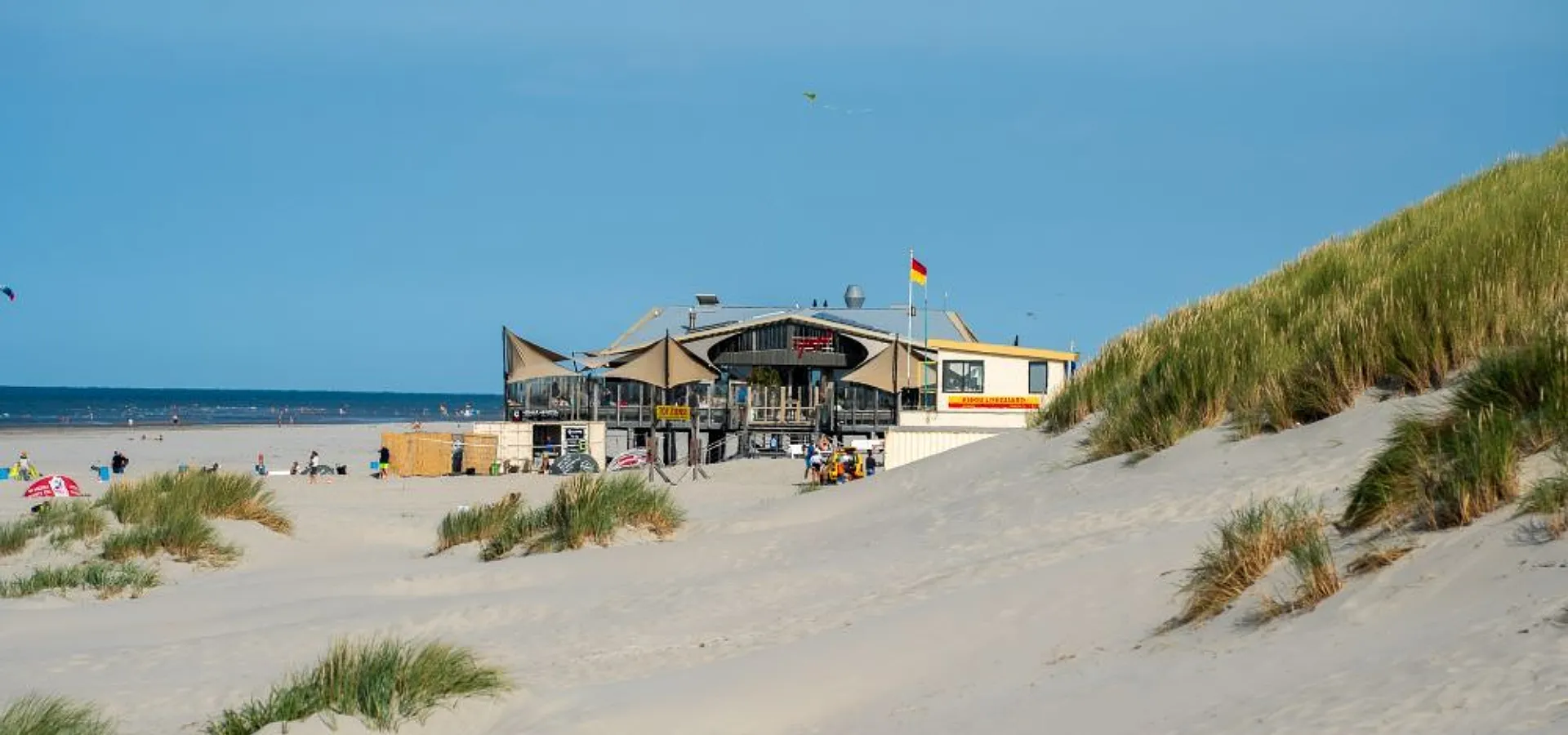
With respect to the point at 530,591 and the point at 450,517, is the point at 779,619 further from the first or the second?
the point at 450,517

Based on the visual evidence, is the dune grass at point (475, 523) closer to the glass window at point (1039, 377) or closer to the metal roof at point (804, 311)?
the glass window at point (1039, 377)

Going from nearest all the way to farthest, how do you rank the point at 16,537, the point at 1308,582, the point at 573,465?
the point at 1308,582 → the point at 16,537 → the point at 573,465

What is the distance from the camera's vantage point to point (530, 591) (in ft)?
34.9

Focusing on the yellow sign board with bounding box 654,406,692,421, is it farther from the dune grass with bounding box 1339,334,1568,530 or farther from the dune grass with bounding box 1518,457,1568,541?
the dune grass with bounding box 1518,457,1568,541

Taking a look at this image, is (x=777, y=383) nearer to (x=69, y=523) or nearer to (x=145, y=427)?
(x=69, y=523)

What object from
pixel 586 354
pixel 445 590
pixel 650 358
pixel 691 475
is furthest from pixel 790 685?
pixel 586 354

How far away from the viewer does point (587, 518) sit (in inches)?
492

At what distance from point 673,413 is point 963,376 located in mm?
11117

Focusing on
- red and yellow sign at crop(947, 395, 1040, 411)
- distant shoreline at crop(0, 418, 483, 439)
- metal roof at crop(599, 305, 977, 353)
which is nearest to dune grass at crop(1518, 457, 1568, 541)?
red and yellow sign at crop(947, 395, 1040, 411)

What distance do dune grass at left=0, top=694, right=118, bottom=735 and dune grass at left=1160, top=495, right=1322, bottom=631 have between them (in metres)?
4.86

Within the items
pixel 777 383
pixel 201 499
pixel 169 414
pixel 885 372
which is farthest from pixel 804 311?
pixel 169 414

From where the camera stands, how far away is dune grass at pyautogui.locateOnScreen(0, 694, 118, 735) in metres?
6.49

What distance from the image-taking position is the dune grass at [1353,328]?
8.88 meters

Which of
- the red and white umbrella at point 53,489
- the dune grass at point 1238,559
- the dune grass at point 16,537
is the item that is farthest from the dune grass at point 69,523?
the dune grass at point 1238,559
